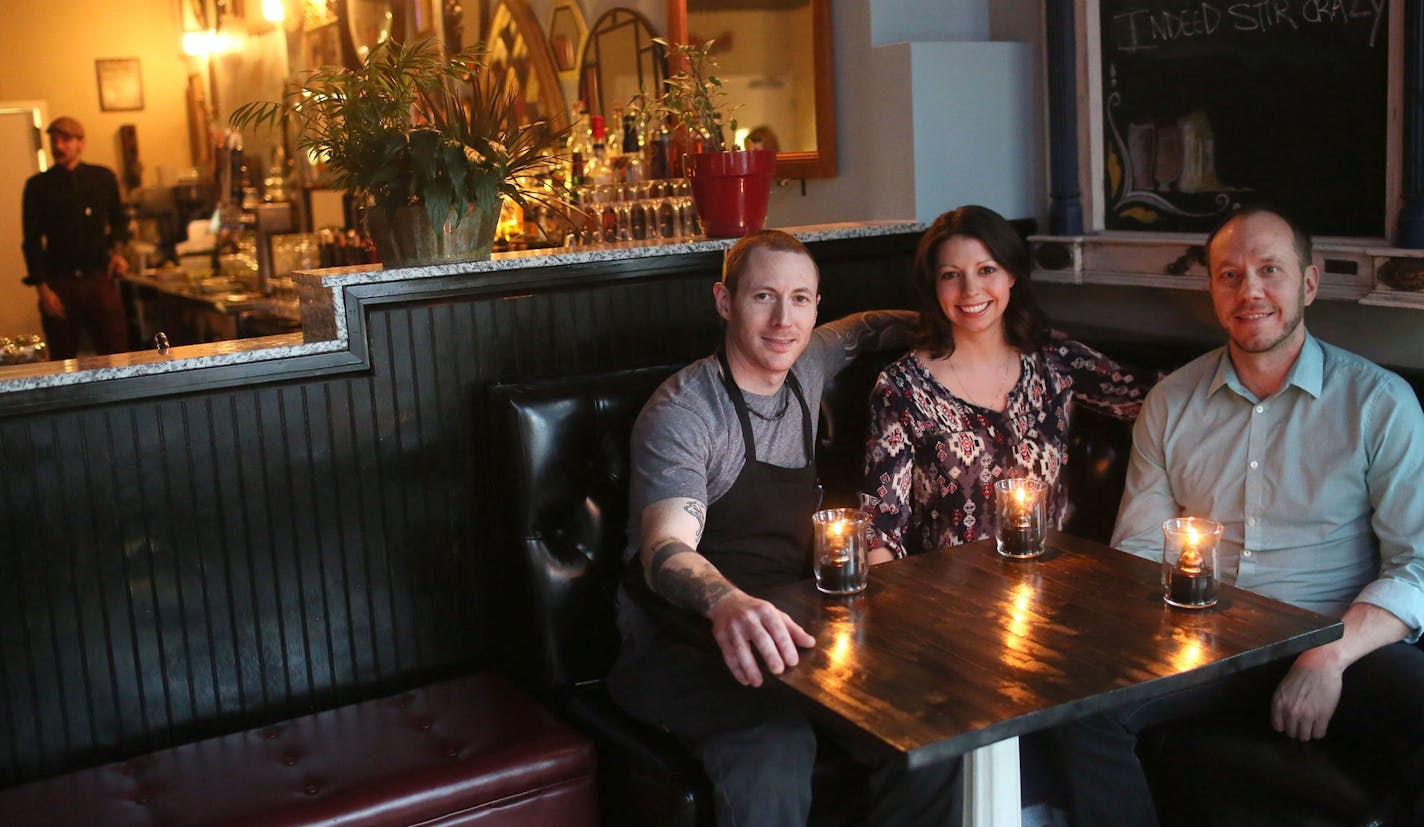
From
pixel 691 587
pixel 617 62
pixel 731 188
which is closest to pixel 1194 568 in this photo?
pixel 691 587

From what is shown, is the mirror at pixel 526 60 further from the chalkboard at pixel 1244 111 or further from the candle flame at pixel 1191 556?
the candle flame at pixel 1191 556

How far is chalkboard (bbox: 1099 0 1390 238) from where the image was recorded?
2.91m

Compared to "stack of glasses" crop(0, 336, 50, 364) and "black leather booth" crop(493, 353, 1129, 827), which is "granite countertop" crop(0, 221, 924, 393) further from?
"stack of glasses" crop(0, 336, 50, 364)

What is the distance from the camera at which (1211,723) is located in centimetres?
Answer: 253

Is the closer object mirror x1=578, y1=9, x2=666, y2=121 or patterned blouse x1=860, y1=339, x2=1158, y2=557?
patterned blouse x1=860, y1=339, x2=1158, y2=557

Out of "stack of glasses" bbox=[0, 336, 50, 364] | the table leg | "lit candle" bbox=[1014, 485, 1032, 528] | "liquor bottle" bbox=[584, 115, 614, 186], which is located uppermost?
"liquor bottle" bbox=[584, 115, 614, 186]

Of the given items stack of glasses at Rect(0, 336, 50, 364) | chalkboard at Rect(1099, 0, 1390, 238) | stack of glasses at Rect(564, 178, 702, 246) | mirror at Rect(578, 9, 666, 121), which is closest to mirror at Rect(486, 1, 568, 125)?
mirror at Rect(578, 9, 666, 121)

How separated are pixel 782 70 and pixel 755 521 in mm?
2002

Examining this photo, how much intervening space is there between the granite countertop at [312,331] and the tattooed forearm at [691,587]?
3.68ft

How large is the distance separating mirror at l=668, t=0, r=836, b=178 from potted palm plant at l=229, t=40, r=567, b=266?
119cm

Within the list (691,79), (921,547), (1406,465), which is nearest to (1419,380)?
(1406,465)

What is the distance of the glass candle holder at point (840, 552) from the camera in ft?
7.24

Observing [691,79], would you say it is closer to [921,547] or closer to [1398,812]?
[921,547]

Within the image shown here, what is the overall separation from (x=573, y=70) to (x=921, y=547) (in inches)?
136
